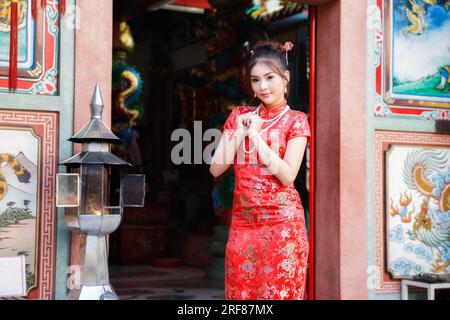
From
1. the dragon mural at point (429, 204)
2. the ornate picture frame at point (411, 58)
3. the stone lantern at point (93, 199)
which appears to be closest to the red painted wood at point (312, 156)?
the ornate picture frame at point (411, 58)

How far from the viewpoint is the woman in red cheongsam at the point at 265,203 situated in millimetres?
3102

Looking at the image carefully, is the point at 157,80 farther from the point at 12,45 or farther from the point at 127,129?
the point at 12,45

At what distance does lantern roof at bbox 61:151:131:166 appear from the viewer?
12.6 feet

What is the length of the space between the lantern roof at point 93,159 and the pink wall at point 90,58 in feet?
1.22

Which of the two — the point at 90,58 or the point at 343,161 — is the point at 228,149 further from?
the point at 343,161

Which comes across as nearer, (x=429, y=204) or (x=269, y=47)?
(x=269, y=47)

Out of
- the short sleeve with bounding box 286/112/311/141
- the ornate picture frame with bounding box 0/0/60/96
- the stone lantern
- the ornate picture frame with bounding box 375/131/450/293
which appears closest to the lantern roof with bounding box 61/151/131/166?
the stone lantern

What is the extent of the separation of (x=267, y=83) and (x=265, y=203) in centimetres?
59

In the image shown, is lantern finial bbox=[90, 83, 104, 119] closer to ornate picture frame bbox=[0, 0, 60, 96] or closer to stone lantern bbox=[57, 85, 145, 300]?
stone lantern bbox=[57, 85, 145, 300]

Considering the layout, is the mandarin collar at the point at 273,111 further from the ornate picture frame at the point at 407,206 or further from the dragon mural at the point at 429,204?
the dragon mural at the point at 429,204

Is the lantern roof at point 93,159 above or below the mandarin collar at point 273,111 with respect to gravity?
below

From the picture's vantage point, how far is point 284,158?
3.18 meters

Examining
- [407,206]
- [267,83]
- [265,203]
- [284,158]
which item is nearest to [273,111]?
[267,83]
